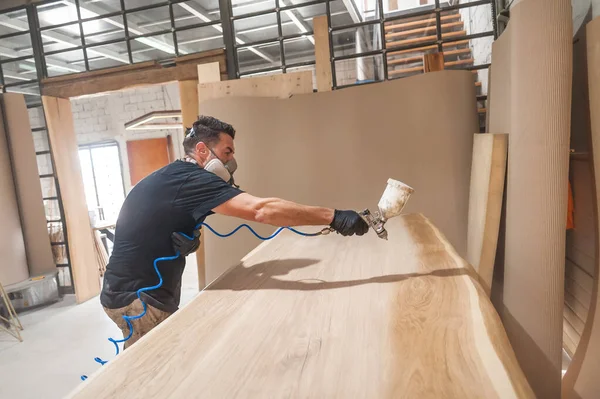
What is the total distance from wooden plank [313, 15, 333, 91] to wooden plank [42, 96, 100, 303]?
102 inches

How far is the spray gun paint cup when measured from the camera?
1.38 m

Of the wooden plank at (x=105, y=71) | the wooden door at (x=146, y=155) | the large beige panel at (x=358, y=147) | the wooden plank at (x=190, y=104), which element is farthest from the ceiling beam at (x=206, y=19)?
the wooden door at (x=146, y=155)

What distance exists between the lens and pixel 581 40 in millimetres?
1699

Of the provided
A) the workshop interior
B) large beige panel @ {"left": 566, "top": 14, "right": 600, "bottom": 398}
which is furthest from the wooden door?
large beige panel @ {"left": 566, "top": 14, "right": 600, "bottom": 398}

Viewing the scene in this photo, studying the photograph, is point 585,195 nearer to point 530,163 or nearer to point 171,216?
point 530,163

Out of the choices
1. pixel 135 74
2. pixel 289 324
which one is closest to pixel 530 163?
pixel 289 324

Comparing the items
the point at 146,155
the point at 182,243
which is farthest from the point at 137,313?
the point at 146,155

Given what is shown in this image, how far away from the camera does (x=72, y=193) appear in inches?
159

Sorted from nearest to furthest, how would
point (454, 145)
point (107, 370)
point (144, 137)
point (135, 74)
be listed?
point (107, 370), point (454, 145), point (135, 74), point (144, 137)

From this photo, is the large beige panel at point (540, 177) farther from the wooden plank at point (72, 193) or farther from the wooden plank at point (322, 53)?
the wooden plank at point (72, 193)

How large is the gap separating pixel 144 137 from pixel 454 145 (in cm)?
710

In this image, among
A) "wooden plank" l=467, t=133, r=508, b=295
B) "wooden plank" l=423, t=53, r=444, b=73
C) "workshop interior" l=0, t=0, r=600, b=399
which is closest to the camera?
"workshop interior" l=0, t=0, r=600, b=399

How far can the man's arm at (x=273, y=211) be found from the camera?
1375 millimetres

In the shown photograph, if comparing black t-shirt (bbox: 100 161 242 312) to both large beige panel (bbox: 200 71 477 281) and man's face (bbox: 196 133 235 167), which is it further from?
large beige panel (bbox: 200 71 477 281)
